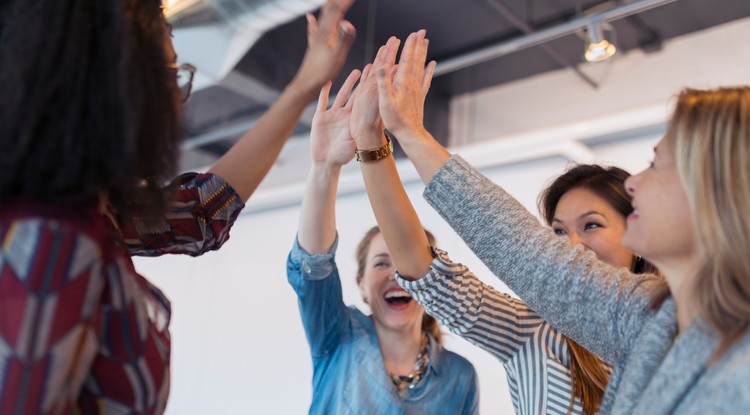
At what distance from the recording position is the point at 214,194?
47.8 inches

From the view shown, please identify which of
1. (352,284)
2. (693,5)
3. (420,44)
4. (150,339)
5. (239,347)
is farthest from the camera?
(239,347)

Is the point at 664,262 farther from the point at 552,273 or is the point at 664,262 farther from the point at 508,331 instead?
the point at 508,331

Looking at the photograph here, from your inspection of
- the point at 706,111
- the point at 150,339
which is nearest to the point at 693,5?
the point at 706,111

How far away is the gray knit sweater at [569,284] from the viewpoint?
3.11ft

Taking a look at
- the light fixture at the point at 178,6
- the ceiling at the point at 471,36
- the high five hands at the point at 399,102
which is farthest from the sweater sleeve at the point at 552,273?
the ceiling at the point at 471,36

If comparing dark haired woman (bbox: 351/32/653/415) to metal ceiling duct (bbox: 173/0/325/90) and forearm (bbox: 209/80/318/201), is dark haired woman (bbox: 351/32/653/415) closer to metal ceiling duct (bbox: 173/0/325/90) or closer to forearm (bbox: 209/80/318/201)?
forearm (bbox: 209/80/318/201)

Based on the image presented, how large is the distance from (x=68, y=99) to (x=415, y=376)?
147 cm

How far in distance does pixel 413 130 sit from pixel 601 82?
410cm

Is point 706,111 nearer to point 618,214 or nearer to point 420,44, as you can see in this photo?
point 420,44

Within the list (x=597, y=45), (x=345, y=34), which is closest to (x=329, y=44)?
(x=345, y=34)

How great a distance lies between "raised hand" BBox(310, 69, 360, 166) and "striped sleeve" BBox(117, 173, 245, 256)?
45cm

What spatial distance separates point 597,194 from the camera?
5.55ft

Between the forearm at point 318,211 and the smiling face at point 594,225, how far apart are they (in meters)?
0.57

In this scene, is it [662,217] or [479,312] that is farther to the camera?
[479,312]
